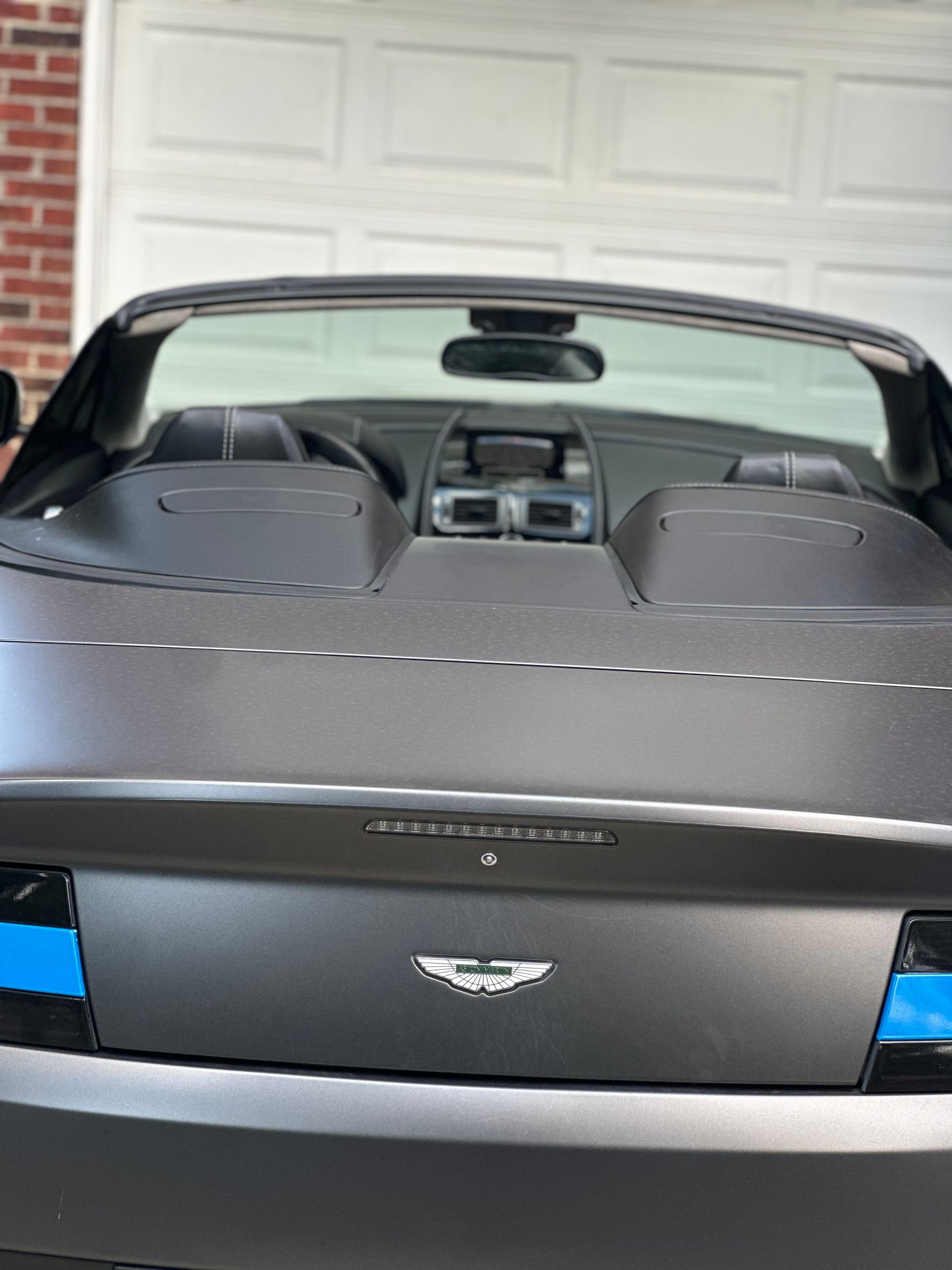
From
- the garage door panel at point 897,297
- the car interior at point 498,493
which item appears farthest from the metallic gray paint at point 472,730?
the garage door panel at point 897,297

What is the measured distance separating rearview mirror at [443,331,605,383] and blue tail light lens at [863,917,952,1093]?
48.7 inches

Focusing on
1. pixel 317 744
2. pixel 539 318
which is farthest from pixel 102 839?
pixel 539 318

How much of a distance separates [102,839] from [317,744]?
18cm

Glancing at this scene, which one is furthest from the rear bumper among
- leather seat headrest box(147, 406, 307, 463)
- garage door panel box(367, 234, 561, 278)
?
garage door panel box(367, 234, 561, 278)

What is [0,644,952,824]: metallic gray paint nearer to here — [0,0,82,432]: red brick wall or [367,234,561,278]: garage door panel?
[367,234,561,278]: garage door panel

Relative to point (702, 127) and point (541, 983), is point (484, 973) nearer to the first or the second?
point (541, 983)

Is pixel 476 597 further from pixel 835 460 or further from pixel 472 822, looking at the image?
pixel 835 460

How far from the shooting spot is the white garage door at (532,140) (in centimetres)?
530

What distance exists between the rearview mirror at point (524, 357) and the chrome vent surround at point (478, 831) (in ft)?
3.94

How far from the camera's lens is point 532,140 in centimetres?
534

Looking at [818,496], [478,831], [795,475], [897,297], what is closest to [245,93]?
[897,297]

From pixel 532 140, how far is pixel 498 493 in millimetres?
3632

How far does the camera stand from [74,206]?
5.39 meters

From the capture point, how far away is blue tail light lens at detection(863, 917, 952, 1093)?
3.20ft
